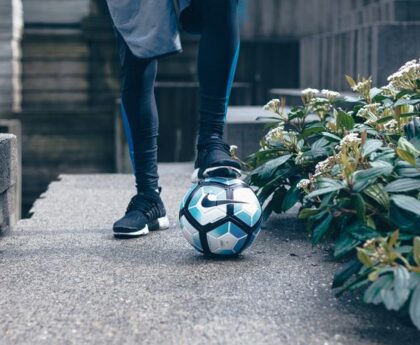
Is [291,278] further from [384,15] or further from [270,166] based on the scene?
[384,15]

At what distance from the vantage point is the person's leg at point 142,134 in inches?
138

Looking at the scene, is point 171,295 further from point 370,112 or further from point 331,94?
point 331,94

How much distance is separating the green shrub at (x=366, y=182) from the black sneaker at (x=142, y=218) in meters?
0.42

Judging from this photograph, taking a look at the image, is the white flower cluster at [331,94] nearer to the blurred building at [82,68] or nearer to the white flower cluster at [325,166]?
the white flower cluster at [325,166]

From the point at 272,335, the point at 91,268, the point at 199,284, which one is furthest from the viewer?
the point at 91,268

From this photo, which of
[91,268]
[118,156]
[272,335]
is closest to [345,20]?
[118,156]

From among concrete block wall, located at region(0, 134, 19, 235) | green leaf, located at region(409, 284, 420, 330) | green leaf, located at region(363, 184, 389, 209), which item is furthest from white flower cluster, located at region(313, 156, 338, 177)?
concrete block wall, located at region(0, 134, 19, 235)

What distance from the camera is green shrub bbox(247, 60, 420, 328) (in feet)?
6.99

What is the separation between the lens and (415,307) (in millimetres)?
2088

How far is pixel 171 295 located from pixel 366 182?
2.22ft

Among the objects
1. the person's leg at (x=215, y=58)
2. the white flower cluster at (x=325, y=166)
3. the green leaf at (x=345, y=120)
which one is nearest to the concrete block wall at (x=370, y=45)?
the green leaf at (x=345, y=120)

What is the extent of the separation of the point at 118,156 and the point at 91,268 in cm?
719

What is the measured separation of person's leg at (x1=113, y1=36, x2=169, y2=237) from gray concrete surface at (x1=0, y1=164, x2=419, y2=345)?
0.11 meters

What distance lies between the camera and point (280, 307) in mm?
2426
